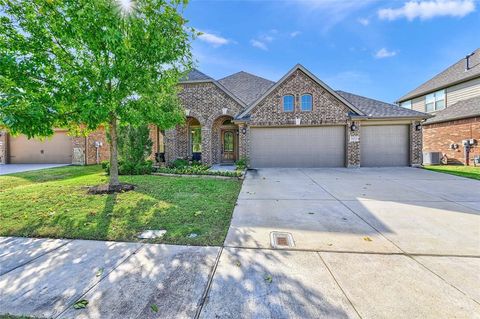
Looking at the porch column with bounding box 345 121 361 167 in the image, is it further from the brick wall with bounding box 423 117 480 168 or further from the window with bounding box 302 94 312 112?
the brick wall with bounding box 423 117 480 168

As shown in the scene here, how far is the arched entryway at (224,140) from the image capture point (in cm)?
1546

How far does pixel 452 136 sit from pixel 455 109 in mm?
2290

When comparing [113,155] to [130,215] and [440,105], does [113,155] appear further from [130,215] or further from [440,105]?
[440,105]

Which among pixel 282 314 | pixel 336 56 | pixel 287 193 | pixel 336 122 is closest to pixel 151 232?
pixel 282 314

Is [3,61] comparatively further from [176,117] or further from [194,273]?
[194,273]

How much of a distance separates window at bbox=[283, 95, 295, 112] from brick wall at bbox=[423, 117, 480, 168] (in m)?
11.8

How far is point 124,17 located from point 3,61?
286 cm

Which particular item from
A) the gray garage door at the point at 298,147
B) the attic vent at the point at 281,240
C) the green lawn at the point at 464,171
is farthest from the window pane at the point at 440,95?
the attic vent at the point at 281,240

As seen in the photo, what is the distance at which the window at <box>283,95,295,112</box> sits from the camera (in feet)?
41.7

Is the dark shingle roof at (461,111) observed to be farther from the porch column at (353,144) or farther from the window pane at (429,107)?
the porch column at (353,144)

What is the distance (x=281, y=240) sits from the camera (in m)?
3.55

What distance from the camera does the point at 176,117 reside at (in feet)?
27.4

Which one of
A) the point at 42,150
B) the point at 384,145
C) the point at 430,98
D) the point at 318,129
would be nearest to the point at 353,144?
the point at 384,145

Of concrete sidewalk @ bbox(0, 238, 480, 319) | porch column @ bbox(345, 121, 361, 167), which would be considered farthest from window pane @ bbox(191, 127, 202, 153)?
concrete sidewalk @ bbox(0, 238, 480, 319)
